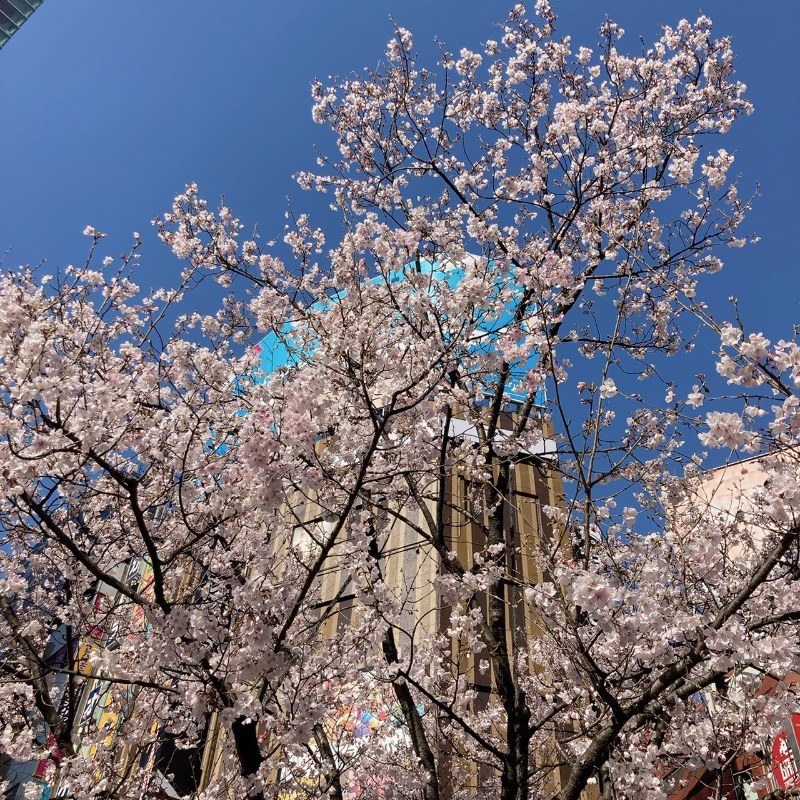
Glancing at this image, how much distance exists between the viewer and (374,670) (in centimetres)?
689

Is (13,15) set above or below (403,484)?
above

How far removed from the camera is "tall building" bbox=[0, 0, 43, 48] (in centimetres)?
4388

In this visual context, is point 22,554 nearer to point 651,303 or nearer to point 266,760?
point 266,760

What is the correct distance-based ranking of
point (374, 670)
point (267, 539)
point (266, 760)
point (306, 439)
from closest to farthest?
1. point (306, 439)
2. point (266, 760)
3. point (267, 539)
4. point (374, 670)

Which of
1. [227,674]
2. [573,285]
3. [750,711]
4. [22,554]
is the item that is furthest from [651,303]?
[22,554]

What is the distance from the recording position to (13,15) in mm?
44688

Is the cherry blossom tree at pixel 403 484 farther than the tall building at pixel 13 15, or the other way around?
the tall building at pixel 13 15

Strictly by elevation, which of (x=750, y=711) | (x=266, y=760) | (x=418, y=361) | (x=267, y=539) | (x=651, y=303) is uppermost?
(x=651, y=303)

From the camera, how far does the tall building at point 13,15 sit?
4388cm

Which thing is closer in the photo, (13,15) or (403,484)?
(403,484)

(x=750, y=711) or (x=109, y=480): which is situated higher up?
(x=109, y=480)

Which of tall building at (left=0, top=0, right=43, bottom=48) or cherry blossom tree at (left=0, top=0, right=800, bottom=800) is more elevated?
tall building at (left=0, top=0, right=43, bottom=48)

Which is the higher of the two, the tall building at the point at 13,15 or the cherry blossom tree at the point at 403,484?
the tall building at the point at 13,15

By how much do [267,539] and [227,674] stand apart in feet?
4.53
